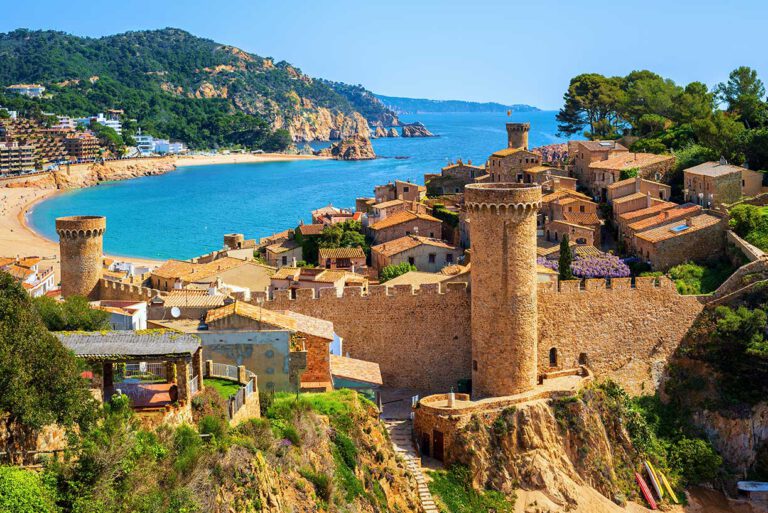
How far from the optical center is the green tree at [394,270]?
3234 cm

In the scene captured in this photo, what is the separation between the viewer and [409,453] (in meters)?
19.9

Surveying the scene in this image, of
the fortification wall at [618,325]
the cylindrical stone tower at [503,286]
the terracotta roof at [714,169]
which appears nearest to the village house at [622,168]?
the terracotta roof at [714,169]

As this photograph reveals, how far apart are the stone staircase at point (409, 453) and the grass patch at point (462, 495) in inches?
10.2

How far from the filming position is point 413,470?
1916 cm

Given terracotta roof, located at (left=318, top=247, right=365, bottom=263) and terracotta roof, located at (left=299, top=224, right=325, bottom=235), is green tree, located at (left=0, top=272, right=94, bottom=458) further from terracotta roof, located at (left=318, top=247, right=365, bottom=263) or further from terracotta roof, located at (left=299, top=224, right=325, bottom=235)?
terracotta roof, located at (left=299, top=224, right=325, bottom=235)

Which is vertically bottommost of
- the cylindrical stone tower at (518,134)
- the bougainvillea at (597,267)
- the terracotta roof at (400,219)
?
the bougainvillea at (597,267)

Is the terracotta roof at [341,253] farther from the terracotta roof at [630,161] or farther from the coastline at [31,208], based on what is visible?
the coastline at [31,208]

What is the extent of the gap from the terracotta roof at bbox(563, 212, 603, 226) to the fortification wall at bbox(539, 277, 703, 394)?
1119 centimetres

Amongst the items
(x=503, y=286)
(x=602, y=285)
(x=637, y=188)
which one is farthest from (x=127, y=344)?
(x=637, y=188)

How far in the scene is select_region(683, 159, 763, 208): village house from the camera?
33938mm

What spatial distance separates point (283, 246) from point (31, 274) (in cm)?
978

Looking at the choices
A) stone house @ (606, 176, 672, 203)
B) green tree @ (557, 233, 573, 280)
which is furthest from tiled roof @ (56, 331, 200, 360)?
stone house @ (606, 176, 672, 203)

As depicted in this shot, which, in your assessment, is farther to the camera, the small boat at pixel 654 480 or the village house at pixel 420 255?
the village house at pixel 420 255

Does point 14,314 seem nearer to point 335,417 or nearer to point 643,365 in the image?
point 335,417
